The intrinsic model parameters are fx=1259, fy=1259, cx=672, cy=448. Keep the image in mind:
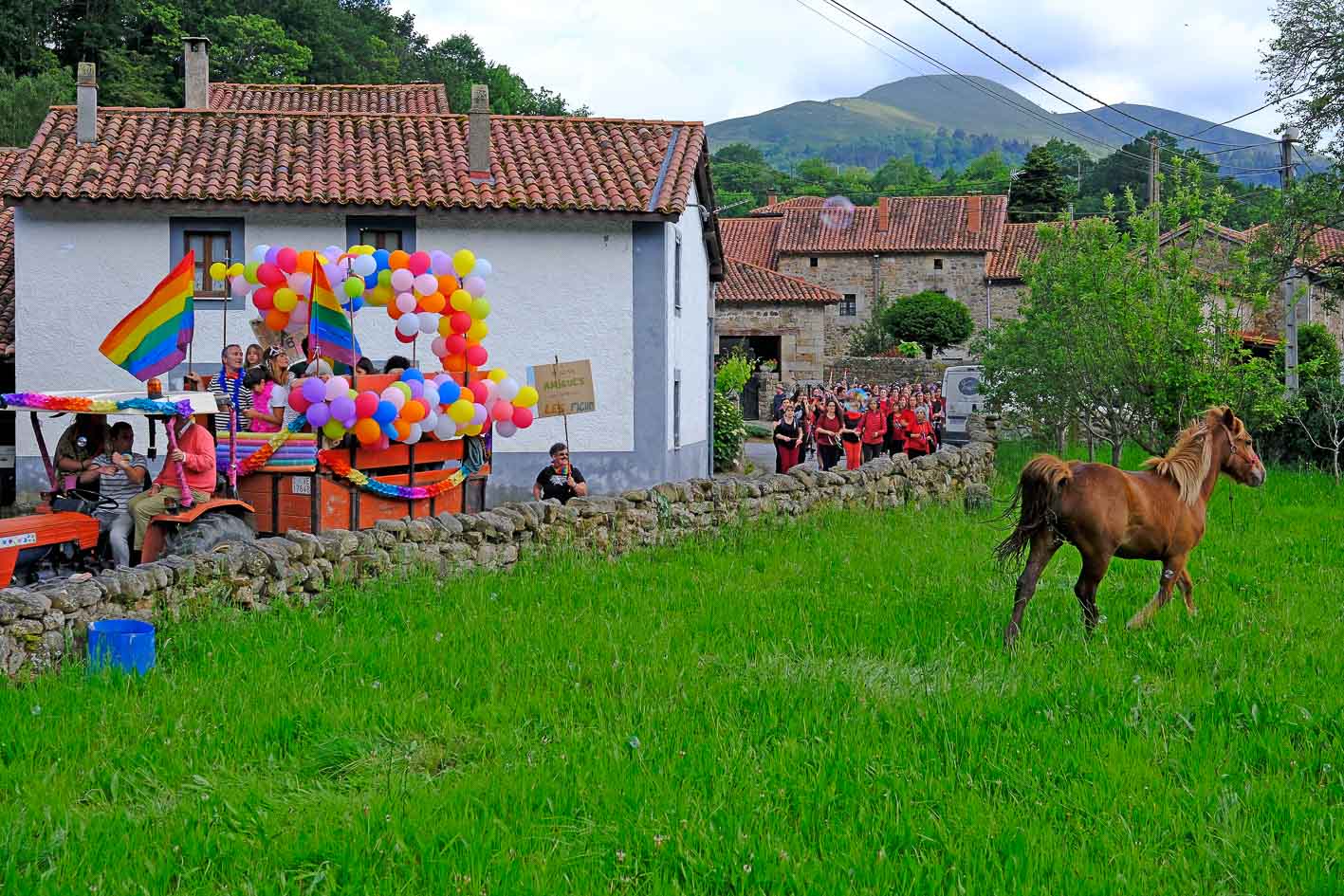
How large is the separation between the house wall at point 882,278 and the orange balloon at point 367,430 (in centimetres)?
5471

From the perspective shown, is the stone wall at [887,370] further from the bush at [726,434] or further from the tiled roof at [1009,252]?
the bush at [726,434]

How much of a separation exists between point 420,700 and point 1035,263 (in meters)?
19.4

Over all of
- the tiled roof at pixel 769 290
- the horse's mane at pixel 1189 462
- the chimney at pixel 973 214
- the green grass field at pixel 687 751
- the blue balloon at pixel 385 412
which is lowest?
the green grass field at pixel 687 751

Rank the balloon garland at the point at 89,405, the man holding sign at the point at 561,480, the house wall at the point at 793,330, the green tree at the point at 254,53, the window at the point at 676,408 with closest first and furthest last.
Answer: the balloon garland at the point at 89,405, the man holding sign at the point at 561,480, the window at the point at 676,408, the green tree at the point at 254,53, the house wall at the point at 793,330

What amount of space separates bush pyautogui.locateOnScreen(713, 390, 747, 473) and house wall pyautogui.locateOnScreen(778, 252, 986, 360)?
113ft

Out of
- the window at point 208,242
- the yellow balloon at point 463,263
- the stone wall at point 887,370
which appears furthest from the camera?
the stone wall at point 887,370

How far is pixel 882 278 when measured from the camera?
67.2 meters

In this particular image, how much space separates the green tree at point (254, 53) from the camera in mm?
49312

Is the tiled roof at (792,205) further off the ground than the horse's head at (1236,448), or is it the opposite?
the tiled roof at (792,205)

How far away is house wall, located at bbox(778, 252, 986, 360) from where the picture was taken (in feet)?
217

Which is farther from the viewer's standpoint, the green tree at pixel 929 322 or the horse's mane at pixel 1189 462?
the green tree at pixel 929 322

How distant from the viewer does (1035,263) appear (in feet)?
78.9

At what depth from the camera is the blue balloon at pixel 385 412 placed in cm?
1214

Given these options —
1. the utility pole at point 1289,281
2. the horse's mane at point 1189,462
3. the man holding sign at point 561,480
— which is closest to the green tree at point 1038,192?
the utility pole at point 1289,281
